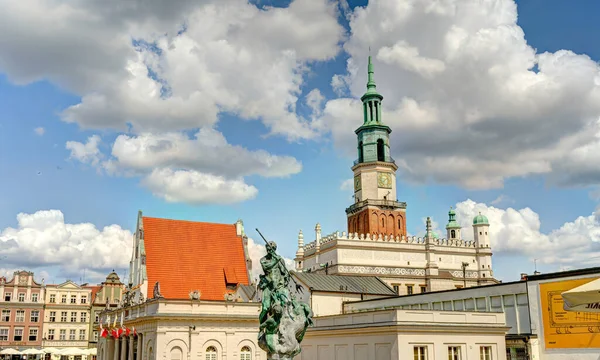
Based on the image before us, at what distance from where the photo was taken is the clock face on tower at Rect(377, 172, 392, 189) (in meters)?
77.8

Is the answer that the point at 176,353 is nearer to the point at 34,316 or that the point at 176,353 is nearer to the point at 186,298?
the point at 186,298

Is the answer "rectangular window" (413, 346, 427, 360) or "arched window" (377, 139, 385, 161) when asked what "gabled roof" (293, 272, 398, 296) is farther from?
"arched window" (377, 139, 385, 161)

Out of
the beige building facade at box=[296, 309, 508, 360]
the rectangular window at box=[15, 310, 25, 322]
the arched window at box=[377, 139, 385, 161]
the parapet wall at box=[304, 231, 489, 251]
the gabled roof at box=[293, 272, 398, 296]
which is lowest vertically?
the beige building facade at box=[296, 309, 508, 360]

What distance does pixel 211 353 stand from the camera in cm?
4725

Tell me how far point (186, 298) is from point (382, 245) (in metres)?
27.9

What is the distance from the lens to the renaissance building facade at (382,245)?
71.6 metres

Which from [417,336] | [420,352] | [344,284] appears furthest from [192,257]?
[420,352]

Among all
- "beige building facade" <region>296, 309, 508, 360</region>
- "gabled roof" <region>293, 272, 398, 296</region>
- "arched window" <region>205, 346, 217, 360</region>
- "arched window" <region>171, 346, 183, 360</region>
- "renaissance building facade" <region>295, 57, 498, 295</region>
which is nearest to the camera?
"beige building facade" <region>296, 309, 508, 360</region>

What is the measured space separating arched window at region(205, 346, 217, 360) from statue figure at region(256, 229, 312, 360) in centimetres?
2242

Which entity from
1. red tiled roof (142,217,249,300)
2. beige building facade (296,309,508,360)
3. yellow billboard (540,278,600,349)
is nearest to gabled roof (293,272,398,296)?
red tiled roof (142,217,249,300)

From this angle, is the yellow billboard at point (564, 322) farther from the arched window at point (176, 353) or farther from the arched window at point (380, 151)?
the arched window at point (380, 151)

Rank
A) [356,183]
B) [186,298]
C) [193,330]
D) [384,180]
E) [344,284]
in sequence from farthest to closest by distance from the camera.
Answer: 1. [356,183]
2. [384,180]
3. [344,284]
4. [186,298]
5. [193,330]

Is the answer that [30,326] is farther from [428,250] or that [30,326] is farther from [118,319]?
[428,250]

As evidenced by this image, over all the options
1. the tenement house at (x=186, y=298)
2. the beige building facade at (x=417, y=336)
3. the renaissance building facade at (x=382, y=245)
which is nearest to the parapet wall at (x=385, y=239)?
the renaissance building facade at (x=382, y=245)
